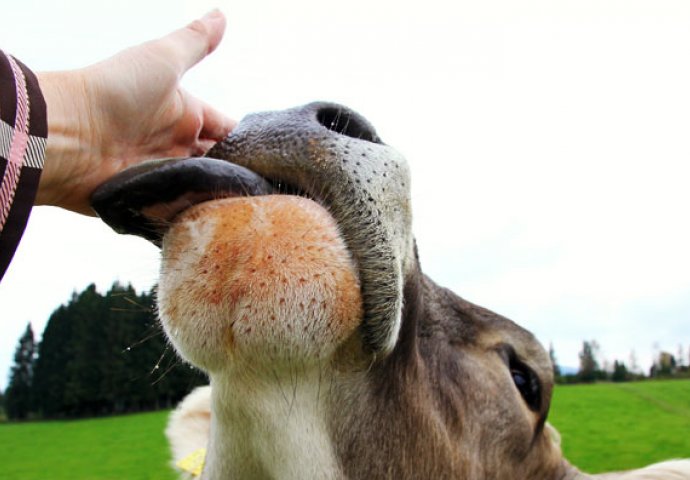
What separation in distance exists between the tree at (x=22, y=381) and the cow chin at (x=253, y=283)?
80.0 m

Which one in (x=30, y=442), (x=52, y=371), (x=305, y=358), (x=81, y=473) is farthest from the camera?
(x=52, y=371)

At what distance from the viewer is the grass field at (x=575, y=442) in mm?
19047

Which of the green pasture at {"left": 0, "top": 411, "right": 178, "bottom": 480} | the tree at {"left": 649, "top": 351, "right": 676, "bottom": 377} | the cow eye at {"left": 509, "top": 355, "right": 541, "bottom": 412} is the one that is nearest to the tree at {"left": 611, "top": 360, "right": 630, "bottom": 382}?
the tree at {"left": 649, "top": 351, "right": 676, "bottom": 377}

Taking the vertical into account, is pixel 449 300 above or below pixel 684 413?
above

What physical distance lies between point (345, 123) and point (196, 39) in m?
1.17

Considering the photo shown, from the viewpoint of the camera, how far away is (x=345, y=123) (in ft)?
7.18

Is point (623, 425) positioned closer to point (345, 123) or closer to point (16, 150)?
point (345, 123)

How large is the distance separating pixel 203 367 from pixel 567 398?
112 ft

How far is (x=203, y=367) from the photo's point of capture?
189cm

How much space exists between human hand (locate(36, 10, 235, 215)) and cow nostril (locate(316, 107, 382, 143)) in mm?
936

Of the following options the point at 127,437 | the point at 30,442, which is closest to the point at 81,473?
the point at 127,437

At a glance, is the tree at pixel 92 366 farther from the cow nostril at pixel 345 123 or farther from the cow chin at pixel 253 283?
the cow chin at pixel 253 283

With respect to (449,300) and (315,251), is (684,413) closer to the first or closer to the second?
(449,300)

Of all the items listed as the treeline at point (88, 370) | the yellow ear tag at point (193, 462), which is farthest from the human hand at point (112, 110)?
the treeline at point (88, 370)
